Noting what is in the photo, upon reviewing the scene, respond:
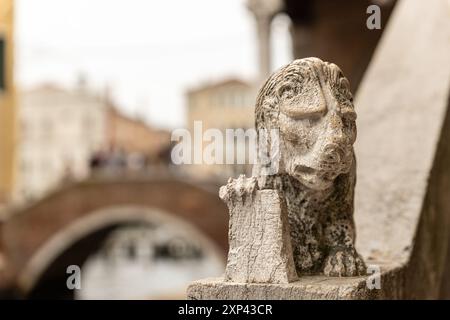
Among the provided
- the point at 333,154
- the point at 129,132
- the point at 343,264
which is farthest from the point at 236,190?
the point at 129,132

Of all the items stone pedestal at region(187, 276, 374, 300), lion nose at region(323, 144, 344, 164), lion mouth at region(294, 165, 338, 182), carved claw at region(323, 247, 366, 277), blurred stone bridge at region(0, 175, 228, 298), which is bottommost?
stone pedestal at region(187, 276, 374, 300)

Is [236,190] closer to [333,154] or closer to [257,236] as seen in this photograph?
[257,236]

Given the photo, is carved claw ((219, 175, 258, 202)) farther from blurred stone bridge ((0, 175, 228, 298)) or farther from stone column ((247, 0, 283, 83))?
blurred stone bridge ((0, 175, 228, 298))

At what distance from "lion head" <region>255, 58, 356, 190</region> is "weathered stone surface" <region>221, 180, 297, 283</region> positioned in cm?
14

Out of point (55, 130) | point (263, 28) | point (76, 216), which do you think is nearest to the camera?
point (263, 28)

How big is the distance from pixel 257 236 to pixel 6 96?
62.8 ft

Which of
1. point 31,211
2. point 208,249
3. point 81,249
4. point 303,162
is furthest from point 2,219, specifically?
point 303,162

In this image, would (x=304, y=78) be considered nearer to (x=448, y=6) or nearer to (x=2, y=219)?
(x=448, y=6)

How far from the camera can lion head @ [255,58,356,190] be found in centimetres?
262

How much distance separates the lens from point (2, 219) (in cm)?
2067

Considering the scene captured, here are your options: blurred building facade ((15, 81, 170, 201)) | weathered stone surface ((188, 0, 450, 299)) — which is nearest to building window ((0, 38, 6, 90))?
weathered stone surface ((188, 0, 450, 299))

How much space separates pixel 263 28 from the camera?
41.2ft

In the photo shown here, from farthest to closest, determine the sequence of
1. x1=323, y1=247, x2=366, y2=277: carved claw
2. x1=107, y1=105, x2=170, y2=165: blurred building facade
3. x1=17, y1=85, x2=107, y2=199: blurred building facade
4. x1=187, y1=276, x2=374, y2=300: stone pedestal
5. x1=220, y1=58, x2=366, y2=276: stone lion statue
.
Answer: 1. x1=17, y1=85, x2=107, y2=199: blurred building facade
2. x1=107, y1=105, x2=170, y2=165: blurred building facade
3. x1=323, y1=247, x2=366, y2=277: carved claw
4. x1=220, y1=58, x2=366, y2=276: stone lion statue
5. x1=187, y1=276, x2=374, y2=300: stone pedestal

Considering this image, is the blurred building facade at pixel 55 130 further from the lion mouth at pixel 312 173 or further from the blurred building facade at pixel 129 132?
the lion mouth at pixel 312 173
